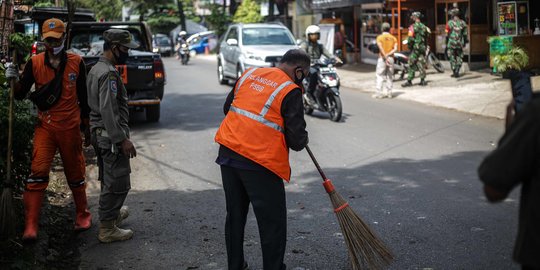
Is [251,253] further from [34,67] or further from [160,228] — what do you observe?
[34,67]

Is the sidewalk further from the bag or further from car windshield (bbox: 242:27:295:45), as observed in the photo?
the bag

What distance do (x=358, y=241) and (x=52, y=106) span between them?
2.77 metres

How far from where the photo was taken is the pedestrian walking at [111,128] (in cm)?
565

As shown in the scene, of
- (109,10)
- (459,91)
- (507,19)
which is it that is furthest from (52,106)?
(109,10)

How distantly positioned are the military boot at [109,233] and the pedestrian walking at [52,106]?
1.77ft

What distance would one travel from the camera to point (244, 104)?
455 cm

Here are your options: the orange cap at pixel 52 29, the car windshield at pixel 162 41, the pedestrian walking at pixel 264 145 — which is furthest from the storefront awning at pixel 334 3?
the car windshield at pixel 162 41

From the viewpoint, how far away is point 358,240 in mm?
4863

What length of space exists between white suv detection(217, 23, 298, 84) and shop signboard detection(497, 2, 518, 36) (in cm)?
536

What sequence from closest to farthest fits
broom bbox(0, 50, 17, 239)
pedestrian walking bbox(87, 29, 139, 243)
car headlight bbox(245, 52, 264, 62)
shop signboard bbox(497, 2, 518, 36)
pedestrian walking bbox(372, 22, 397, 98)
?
broom bbox(0, 50, 17, 239) → pedestrian walking bbox(87, 29, 139, 243) → pedestrian walking bbox(372, 22, 397, 98) → car headlight bbox(245, 52, 264, 62) → shop signboard bbox(497, 2, 518, 36)

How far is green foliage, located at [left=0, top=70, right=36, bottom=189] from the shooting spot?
5.33 m

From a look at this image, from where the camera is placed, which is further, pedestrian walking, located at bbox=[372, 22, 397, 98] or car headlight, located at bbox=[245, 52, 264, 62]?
car headlight, located at bbox=[245, 52, 264, 62]

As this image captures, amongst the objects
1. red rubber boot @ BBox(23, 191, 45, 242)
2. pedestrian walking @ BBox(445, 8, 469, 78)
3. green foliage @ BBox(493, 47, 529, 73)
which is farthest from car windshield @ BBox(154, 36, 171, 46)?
red rubber boot @ BBox(23, 191, 45, 242)

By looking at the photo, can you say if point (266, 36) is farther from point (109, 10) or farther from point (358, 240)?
point (109, 10)
